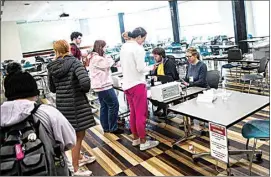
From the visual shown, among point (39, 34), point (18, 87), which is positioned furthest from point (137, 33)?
point (39, 34)

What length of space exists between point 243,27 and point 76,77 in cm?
661

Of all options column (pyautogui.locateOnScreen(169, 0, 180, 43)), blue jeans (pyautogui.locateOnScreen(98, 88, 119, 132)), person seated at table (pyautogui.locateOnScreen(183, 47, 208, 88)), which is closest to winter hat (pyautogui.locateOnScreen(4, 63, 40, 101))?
blue jeans (pyautogui.locateOnScreen(98, 88, 119, 132))

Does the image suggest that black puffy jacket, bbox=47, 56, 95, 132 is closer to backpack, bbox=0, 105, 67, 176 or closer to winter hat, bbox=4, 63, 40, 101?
winter hat, bbox=4, 63, 40, 101

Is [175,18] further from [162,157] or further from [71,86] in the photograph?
[71,86]

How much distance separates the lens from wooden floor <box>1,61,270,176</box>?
103 inches

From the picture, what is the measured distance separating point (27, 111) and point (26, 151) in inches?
7.8

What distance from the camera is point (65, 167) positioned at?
146 cm

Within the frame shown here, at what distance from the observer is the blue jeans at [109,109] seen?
353cm

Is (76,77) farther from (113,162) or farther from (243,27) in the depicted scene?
(243,27)

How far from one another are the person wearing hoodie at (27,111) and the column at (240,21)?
7300 millimetres

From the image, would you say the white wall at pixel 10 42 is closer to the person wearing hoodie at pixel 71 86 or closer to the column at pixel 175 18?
the column at pixel 175 18

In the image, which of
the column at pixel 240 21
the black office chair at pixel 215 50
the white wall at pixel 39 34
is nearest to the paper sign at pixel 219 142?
the black office chair at pixel 215 50

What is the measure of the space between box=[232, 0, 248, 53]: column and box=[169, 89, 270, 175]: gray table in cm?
548

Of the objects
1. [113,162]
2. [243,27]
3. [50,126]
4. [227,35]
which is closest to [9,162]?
[50,126]
